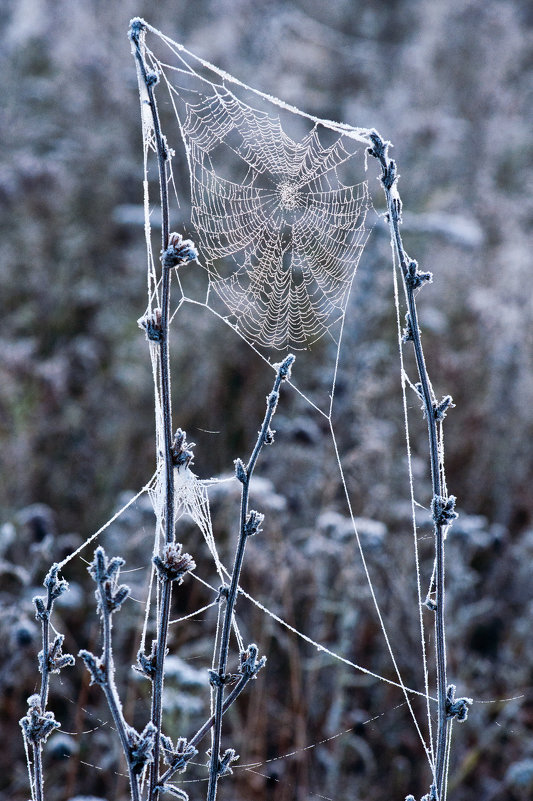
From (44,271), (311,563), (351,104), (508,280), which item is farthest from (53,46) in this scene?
(311,563)

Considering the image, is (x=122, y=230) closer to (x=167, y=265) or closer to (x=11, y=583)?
(x=11, y=583)

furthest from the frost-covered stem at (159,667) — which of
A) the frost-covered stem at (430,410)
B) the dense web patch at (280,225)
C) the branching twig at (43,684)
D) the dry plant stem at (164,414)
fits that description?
the dense web patch at (280,225)

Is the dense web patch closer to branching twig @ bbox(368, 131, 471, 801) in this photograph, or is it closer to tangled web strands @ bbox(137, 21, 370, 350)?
tangled web strands @ bbox(137, 21, 370, 350)

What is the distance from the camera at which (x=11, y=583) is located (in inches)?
132

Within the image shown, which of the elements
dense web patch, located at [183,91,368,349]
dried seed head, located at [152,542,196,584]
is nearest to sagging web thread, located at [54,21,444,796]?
dense web patch, located at [183,91,368,349]

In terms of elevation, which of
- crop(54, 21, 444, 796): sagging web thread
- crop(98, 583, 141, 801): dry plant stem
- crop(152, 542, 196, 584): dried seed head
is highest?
crop(54, 21, 444, 796): sagging web thread

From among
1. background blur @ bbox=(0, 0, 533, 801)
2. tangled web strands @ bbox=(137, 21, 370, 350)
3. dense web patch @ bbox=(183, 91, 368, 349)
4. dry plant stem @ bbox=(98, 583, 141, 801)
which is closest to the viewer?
dry plant stem @ bbox=(98, 583, 141, 801)

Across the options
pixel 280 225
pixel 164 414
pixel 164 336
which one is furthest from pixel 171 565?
pixel 280 225

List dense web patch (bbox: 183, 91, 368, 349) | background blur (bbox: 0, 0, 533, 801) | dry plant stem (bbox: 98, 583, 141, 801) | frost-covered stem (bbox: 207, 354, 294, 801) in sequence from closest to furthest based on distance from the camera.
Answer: dry plant stem (bbox: 98, 583, 141, 801)
frost-covered stem (bbox: 207, 354, 294, 801)
dense web patch (bbox: 183, 91, 368, 349)
background blur (bbox: 0, 0, 533, 801)

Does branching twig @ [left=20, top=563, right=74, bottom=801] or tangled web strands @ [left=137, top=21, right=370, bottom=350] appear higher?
tangled web strands @ [left=137, top=21, right=370, bottom=350]

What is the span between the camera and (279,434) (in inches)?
148

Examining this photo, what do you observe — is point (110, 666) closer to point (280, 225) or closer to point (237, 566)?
point (237, 566)

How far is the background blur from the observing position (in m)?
2.68

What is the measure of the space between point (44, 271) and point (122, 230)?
1.02 meters
